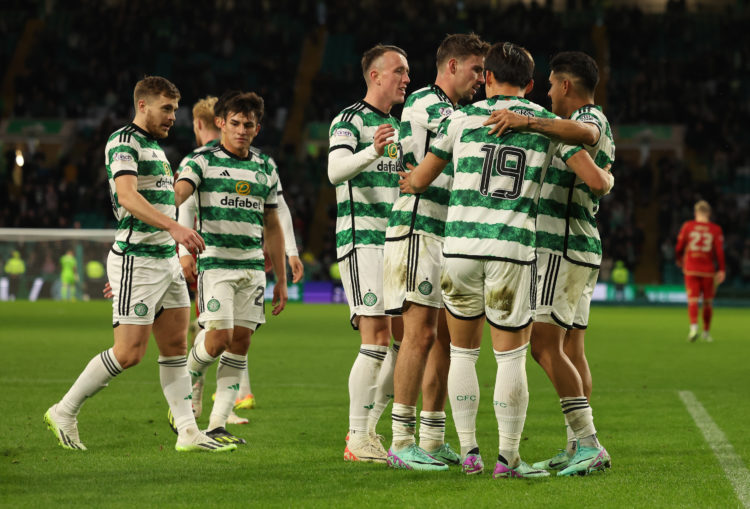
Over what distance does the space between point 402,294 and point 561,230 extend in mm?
902

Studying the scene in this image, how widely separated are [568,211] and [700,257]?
36.5 feet

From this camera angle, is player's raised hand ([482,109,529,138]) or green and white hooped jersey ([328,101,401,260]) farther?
green and white hooped jersey ([328,101,401,260])

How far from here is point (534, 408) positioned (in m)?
8.23

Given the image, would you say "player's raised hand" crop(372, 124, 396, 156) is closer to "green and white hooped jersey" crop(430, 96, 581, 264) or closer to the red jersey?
"green and white hooped jersey" crop(430, 96, 581, 264)

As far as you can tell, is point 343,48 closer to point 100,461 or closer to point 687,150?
point 687,150

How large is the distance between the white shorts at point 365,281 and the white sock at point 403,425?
576 millimetres

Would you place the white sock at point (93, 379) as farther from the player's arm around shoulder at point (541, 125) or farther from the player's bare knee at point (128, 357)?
the player's arm around shoulder at point (541, 125)

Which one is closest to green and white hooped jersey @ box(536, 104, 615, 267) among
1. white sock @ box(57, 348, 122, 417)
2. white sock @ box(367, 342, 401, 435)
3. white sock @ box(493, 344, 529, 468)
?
white sock @ box(493, 344, 529, 468)

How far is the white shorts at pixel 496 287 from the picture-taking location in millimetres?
5027

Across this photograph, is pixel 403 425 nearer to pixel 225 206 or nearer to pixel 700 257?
pixel 225 206

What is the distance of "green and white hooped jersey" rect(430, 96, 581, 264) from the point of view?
16.4 ft

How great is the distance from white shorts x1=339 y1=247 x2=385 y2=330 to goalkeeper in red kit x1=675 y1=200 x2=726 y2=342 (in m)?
10.6

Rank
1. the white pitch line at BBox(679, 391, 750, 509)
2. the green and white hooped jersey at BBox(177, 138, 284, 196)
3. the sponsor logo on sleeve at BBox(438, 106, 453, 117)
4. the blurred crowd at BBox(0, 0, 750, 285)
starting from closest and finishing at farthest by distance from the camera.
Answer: the white pitch line at BBox(679, 391, 750, 509) → the sponsor logo on sleeve at BBox(438, 106, 453, 117) → the green and white hooped jersey at BBox(177, 138, 284, 196) → the blurred crowd at BBox(0, 0, 750, 285)

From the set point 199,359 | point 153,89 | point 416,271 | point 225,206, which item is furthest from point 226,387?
point 153,89
